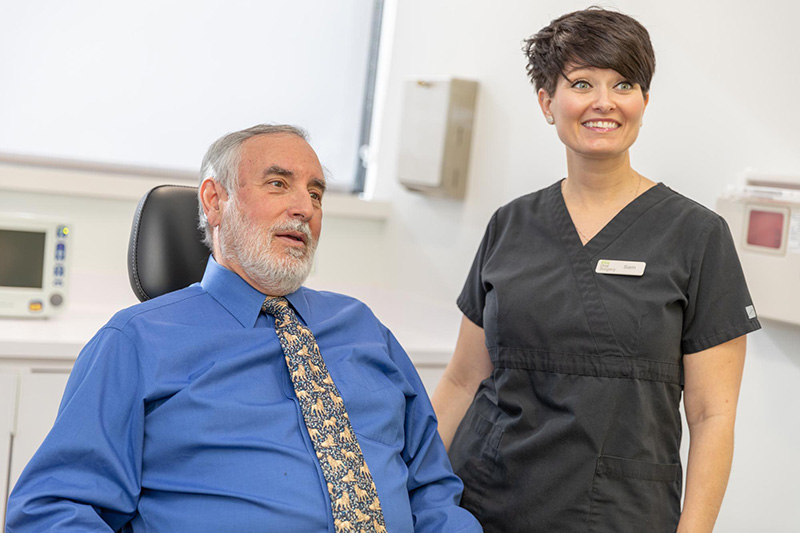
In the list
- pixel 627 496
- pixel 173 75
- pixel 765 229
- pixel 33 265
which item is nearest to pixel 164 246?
pixel 33 265

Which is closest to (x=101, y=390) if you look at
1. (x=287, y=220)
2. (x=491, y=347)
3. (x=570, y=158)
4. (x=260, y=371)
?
(x=260, y=371)

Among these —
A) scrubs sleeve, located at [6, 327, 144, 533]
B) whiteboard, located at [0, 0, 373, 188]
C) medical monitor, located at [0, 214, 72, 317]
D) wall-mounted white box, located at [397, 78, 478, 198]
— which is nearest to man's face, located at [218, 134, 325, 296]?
scrubs sleeve, located at [6, 327, 144, 533]

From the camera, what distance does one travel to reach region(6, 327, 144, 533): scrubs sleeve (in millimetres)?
1134

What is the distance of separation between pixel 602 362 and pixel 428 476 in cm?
35

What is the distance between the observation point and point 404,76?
3000 millimetres

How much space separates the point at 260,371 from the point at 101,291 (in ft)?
4.52

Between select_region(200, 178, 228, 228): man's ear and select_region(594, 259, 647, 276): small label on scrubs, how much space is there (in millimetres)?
660

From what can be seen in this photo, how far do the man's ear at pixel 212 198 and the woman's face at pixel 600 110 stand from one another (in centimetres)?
61

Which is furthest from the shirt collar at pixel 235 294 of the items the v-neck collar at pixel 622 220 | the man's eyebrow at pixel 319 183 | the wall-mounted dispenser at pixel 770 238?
the wall-mounted dispenser at pixel 770 238

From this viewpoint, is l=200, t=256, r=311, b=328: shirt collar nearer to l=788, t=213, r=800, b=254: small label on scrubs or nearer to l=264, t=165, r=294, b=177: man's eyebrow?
l=264, t=165, r=294, b=177: man's eyebrow

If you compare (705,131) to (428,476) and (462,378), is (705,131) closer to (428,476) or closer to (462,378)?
(462,378)

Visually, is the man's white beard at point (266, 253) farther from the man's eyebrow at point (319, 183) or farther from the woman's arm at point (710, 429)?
the woman's arm at point (710, 429)

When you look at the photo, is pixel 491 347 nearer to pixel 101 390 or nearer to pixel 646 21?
pixel 101 390

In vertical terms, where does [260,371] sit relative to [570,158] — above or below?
below
